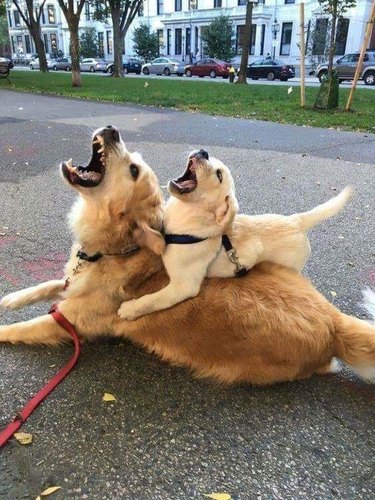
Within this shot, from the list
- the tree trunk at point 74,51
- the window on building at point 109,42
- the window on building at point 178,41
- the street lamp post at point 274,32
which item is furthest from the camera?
the window on building at point 109,42

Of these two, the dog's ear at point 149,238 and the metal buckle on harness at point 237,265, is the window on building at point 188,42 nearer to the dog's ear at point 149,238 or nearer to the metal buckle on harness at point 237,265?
the dog's ear at point 149,238

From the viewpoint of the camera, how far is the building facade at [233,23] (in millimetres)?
45969

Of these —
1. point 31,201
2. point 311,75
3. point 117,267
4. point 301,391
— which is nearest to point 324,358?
point 301,391

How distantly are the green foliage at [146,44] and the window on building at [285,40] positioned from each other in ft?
52.6

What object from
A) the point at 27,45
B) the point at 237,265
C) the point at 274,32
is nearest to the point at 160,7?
the point at 274,32

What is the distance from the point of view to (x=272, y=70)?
3712cm

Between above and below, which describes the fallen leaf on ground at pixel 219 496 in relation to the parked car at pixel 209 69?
below

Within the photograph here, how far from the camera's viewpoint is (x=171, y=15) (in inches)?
2463

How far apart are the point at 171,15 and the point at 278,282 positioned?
68.8 metres

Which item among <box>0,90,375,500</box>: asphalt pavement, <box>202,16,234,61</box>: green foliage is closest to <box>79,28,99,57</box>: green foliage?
<box>202,16,234,61</box>: green foliage

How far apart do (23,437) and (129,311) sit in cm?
90

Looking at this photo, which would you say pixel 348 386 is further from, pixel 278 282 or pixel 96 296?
pixel 96 296

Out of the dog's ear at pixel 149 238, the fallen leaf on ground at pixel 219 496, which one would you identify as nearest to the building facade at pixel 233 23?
the dog's ear at pixel 149 238

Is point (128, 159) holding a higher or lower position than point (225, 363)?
higher
